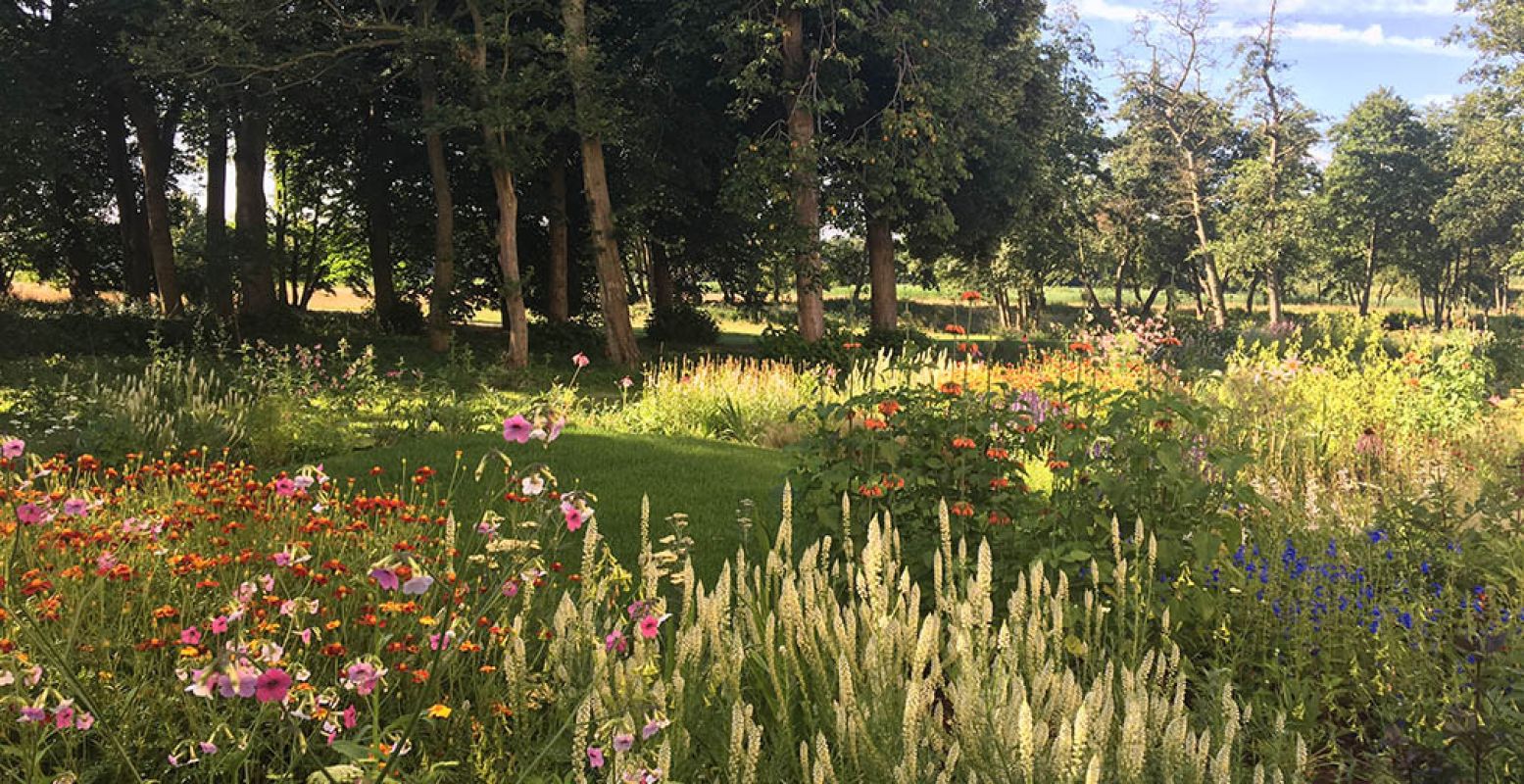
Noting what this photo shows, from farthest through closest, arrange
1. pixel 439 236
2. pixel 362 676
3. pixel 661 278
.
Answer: pixel 661 278 < pixel 439 236 < pixel 362 676

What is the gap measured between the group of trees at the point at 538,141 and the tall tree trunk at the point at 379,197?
0.08 meters

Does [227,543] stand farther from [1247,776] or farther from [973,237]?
[973,237]

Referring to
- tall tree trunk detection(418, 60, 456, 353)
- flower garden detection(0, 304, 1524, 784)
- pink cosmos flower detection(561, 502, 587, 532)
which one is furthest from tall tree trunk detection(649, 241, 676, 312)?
pink cosmos flower detection(561, 502, 587, 532)

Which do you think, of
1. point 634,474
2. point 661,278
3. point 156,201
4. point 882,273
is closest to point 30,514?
→ point 634,474

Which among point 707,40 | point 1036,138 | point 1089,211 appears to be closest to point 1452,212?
point 1089,211

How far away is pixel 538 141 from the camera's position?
15.1 metres

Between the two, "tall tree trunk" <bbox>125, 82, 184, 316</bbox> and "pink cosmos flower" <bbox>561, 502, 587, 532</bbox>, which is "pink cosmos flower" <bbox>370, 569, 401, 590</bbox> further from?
"tall tree trunk" <bbox>125, 82, 184, 316</bbox>

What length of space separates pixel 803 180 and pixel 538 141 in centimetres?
453

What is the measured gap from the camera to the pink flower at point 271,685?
1.45 metres

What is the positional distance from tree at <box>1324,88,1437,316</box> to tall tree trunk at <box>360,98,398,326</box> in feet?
138

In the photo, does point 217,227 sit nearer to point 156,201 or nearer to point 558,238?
point 156,201

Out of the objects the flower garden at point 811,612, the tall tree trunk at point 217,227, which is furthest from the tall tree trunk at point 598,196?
the flower garden at point 811,612

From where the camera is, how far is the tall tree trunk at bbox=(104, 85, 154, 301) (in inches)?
802

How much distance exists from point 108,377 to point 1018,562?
13.3 m
